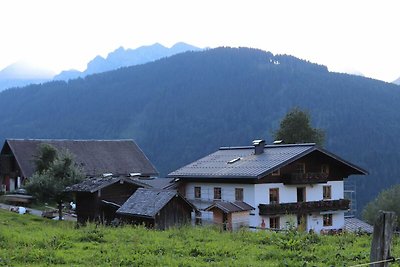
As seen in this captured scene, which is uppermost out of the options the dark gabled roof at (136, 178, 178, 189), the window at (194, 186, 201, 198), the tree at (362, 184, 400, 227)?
the dark gabled roof at (136, 178, 178, 189)

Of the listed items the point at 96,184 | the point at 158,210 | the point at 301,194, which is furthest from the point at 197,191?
the point at 158,210

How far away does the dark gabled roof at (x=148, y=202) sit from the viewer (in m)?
29.7

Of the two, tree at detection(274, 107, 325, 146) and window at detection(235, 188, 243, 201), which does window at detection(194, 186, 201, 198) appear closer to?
window at detection(235, 188, 243, 201)

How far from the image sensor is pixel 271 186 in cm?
3978

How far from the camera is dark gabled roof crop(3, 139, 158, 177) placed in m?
61.1

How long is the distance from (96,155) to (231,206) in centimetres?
3199

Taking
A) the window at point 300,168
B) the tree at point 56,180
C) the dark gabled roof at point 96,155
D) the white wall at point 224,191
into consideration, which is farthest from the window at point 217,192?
the dark gabled roof at point 96,155

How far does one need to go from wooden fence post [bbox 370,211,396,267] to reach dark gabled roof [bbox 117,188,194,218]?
21549 millimetres

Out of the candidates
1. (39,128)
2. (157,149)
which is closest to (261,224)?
(157,149)

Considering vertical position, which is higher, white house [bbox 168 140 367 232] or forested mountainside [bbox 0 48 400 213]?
forested mountainside [bbox 0 48 400 213]

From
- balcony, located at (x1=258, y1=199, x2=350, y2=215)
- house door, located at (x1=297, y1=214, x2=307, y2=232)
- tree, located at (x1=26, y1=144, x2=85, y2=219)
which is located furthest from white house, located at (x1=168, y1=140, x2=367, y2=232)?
tree, located at (x1=26, y1=144, x2=85, y2=219)

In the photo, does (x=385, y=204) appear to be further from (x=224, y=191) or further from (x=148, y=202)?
(x=148, y=202)

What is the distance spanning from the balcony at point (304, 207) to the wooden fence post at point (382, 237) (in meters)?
30.0

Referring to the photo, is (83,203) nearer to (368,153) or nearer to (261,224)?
(261,224)
